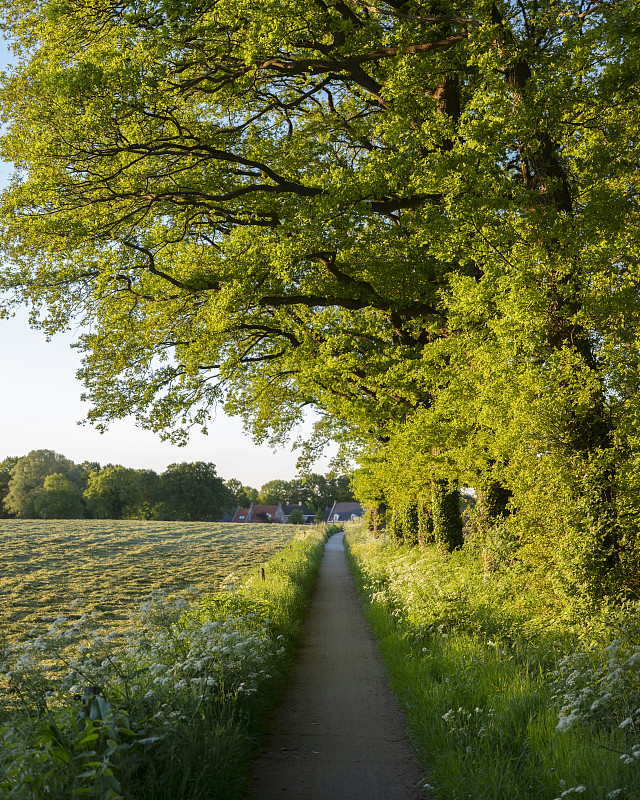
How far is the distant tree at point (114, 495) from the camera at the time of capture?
104812mm

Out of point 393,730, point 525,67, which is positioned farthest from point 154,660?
point 525,67

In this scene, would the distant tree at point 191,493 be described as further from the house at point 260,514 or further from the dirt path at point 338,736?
the dirt path at point 338,736

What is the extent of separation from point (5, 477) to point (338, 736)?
112 meters

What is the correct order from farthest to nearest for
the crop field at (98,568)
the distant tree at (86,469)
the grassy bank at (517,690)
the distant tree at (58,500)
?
1. the distant tree at (86,469)
2. the distant tree at (58,500)
3. the crop field at (98,568)
4. the grassy bank at (517,690)

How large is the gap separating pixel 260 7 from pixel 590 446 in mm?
9209

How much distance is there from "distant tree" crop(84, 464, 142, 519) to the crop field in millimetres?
48532

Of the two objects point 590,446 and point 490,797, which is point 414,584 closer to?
point 590,446

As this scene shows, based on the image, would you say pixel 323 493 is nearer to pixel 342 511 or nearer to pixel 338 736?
pixel 342 511

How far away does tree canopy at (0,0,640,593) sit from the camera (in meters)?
9.12

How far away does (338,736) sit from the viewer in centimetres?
712

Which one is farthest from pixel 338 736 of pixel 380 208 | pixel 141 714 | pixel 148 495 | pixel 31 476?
pixel 148 495

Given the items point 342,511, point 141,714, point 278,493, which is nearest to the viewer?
point 141,714

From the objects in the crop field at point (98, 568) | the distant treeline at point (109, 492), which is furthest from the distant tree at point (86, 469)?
the crop field at point (98, 568)

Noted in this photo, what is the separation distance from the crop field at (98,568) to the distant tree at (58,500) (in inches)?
1694
